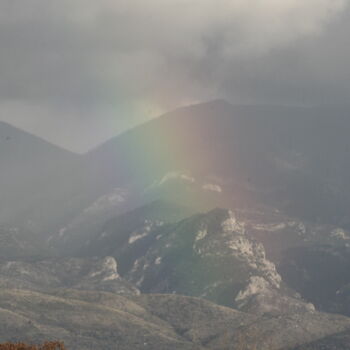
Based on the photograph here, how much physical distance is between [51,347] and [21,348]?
28.2ft

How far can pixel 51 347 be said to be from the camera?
187250 millimetres

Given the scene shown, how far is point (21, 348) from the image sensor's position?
18200cm
